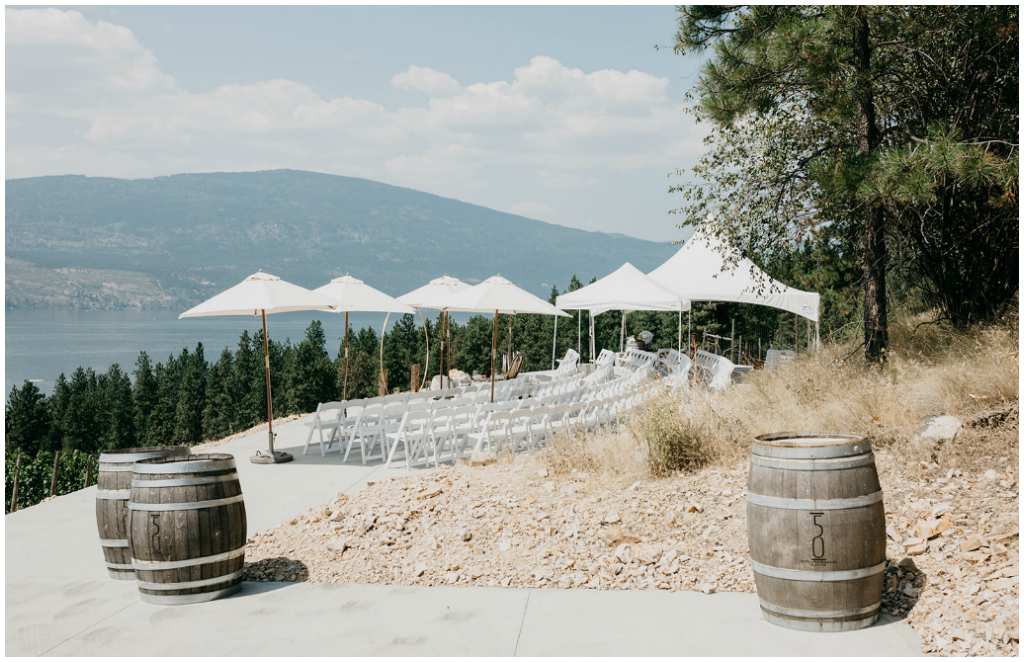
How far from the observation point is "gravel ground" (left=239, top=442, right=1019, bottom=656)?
3777 mm

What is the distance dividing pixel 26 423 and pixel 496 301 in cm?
8025

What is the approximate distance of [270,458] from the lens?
8797 mm

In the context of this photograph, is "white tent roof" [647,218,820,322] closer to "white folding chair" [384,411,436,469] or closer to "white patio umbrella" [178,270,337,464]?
"white folding chair" [384,411,436,469]

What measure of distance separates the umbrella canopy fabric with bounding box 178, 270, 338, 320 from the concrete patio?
3816 millimetres

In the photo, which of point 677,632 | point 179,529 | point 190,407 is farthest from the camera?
point 190,407

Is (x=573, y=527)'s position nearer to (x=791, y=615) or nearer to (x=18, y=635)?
(x=791, y=615)

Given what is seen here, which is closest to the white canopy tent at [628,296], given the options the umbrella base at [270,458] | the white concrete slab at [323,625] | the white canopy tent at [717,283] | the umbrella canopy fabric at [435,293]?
the white canopy tent at [717,283]

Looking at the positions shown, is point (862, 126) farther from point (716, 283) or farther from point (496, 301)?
point (716, 283)

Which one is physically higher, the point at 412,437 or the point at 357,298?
the point at 357,298

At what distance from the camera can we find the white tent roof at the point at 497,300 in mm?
10320

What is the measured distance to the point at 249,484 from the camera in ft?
24.9

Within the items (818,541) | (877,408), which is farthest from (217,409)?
(818,541)

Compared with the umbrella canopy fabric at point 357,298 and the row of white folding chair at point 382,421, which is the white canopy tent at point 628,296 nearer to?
the umbrella canopy fabric at point 357,298

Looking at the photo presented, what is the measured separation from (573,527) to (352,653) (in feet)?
6.31
